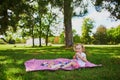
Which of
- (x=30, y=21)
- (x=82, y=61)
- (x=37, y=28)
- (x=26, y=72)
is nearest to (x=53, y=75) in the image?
(x=26, y=72)

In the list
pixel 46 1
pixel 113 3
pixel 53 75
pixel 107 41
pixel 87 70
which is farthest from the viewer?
pixel 107 41

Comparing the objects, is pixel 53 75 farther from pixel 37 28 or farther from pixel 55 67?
pixel 37 28

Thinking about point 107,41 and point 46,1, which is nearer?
point 46,1

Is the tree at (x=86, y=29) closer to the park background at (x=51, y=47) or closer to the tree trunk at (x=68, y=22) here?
the park background at (x=51, y=47)

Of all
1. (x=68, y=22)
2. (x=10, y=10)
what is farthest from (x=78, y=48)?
(x=68, y=22)

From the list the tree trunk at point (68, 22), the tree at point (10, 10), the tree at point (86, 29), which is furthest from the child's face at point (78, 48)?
the tree at point (86, 29)

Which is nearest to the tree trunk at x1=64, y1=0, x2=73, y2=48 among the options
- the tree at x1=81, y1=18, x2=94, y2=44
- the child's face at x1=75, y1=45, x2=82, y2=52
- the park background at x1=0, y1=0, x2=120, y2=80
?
the park background at x1=0, y1=0, x2=120, y2=80

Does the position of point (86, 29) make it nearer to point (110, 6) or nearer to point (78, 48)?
point (110, 6)

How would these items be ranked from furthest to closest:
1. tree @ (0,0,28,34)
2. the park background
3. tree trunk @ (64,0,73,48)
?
tree trunk @ (64,0,73,48) → tree @ (0,0,28,34) → the park background

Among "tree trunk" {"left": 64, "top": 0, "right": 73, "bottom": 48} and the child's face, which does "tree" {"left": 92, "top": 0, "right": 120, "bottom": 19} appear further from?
the child's face

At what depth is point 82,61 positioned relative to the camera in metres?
11.3

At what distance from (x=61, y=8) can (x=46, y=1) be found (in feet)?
13.3

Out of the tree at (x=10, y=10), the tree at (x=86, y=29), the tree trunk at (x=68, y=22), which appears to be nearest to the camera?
the tree at (x=10, y=10)

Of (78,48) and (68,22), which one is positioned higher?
(68,22)
